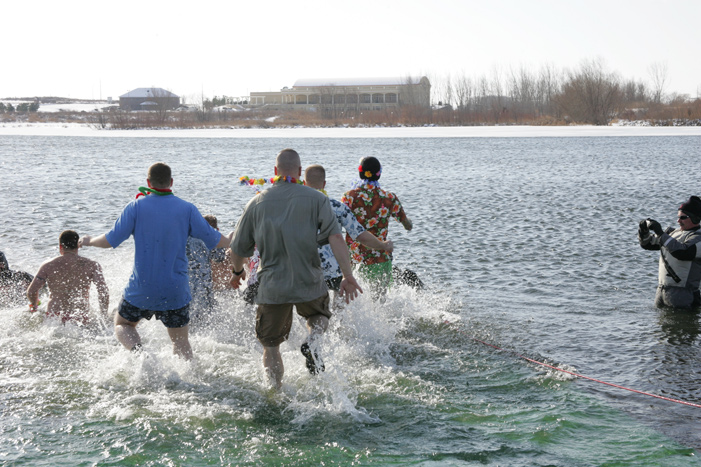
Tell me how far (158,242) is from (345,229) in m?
1.61

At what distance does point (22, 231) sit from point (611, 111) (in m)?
69.4

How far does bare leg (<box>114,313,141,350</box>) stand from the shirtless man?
183 centimetres

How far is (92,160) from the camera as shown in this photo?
37031mm

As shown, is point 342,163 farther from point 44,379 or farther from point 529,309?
point 44,379

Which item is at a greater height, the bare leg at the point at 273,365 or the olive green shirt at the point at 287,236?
the olive green shirt at the point at 287,236

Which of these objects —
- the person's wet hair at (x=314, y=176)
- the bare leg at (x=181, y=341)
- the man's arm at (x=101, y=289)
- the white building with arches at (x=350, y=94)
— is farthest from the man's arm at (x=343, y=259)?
the white building with arches at (x=350, y=94)

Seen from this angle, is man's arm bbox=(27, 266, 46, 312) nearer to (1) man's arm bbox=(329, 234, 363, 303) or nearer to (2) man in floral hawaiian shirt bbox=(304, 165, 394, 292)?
(2) man in floral hawaiian shirt bbox=(304, 165, 394, 292)

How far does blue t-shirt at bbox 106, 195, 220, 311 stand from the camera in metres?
5.49

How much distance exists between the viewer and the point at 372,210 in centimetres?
746

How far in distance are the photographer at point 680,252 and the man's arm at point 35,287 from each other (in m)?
6.37

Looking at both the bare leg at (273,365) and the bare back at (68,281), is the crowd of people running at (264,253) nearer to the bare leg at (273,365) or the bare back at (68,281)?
the bare leg at (273,365)

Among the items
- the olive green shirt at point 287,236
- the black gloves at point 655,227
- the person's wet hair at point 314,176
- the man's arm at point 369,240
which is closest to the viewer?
the olive green shirt at point 287,236

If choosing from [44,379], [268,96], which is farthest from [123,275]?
[268,96]

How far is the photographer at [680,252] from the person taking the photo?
775cm
